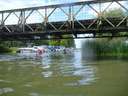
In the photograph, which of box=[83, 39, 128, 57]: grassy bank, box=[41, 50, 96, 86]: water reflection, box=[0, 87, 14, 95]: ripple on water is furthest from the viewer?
box=[83, 39, 128, 57]: grassy bank

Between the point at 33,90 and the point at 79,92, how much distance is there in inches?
66.4

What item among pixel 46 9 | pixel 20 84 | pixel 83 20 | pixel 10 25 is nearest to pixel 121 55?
pixel 83 20

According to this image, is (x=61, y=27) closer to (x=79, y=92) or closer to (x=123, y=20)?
(x=123, y=20)

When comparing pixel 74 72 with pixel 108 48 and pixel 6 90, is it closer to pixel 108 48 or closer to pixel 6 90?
pixel 6 90

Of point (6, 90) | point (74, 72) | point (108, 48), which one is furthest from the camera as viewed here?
point (108, 48)

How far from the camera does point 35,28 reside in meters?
47.1

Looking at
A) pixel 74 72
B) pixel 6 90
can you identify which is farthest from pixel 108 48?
pixel 6 90

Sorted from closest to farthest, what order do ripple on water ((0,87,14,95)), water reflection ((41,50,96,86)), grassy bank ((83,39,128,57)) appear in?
1. ripple on water ((0,87,14,95))
2. water reflection ((41,50,96,86))
3. grassy bank ((83,39,128,57))

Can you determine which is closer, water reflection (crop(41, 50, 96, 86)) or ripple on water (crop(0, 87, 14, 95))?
ripple on water (crop(0, 87, 14, 95))

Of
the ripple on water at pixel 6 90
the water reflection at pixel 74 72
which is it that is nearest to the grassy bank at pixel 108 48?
Result: the water reflection at pixel 74 72

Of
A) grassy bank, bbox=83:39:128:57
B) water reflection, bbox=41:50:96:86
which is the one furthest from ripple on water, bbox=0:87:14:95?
grassy bank, bbox=83:39:128:57

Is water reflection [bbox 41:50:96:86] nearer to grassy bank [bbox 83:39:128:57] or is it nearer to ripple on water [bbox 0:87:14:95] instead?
ripple on water [bbox 0:87:14:95]

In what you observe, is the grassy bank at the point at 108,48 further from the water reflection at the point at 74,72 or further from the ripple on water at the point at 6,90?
the ripple on water at the point at 6,90

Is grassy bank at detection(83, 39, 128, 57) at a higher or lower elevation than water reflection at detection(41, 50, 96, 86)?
higher
